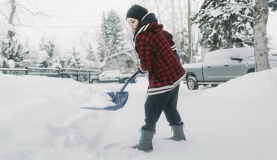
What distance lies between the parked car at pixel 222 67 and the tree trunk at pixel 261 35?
1187 millimetres

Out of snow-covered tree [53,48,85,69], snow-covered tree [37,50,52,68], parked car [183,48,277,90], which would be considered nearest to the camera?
parked car [183,48,277,90]

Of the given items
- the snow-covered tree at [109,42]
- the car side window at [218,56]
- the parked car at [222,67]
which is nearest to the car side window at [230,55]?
the parked car at [222,67]

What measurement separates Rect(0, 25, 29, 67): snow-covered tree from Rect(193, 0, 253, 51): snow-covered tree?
9371mm

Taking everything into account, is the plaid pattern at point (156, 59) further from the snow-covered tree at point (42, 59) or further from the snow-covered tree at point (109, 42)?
the snow-covered tree at point (109, 42)

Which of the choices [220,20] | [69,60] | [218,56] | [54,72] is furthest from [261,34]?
[69,60]

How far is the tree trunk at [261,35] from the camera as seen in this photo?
741cm

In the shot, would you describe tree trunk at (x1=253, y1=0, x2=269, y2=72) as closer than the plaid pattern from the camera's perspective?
No

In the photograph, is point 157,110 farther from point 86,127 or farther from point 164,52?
point 86,127

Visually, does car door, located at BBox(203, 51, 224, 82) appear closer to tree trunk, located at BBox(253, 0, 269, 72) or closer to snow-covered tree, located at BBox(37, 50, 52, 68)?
tree trunk, located at BBox(253, 0, 269, 72)

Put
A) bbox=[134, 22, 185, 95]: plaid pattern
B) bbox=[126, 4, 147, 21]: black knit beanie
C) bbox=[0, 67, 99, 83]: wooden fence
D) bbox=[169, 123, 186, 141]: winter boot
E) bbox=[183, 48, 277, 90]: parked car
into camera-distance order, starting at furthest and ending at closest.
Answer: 1. bbox=[183, 48, 277, 90]: parked car
2. bbox=[0, 67, 99, 83]: wooden fence
3. bbox=[169, 123, 186, 141]: winter boot
4. bbox=[126, 4, 147, 21]: black knit beanie
5. bbox=[134, 22, 185, 95]: plaid pattern

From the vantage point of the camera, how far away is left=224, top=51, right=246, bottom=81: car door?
8.82 m

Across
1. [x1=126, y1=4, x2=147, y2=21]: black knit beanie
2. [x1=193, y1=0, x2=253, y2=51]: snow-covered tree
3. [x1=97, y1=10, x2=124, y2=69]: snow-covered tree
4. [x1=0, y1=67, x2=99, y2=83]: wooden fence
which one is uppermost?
[x1=97, y1=10, x2=124, y2=69]: snow-covered tree

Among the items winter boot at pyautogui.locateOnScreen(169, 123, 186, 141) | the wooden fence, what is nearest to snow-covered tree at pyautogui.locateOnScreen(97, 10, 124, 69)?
the wooden fence

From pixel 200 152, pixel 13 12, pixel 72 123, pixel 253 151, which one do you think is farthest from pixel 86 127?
pixel 13 12
